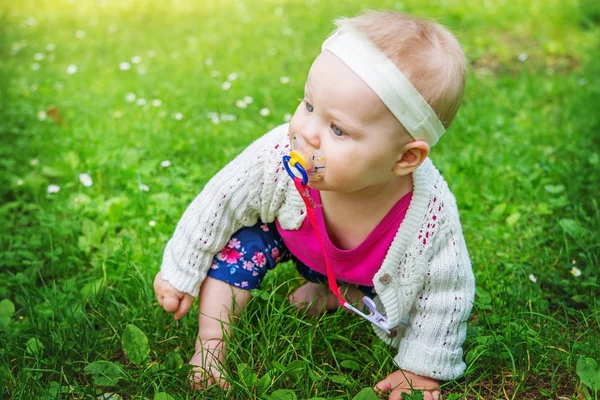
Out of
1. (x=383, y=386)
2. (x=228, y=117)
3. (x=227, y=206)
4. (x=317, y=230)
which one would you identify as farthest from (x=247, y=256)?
(x=228, y=117)

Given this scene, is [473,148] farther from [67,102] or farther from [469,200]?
[67,102]

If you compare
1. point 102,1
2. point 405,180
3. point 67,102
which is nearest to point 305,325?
point 405,180

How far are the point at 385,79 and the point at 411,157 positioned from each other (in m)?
0.24

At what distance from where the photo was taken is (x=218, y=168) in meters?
3.09

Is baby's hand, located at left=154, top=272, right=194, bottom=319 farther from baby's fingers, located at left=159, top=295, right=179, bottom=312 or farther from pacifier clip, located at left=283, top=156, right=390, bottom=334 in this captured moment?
pacifier clip, located at left=283, top=156, right=390, bottom=334

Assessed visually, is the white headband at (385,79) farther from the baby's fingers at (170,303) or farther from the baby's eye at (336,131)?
the baby's fingers at (170,303)

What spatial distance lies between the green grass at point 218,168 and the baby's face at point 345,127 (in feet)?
1.51

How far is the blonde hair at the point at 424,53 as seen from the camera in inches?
65.9

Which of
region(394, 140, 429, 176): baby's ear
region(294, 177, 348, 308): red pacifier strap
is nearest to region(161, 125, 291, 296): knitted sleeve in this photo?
region(294, 177, 348, 308): red pacifier strap

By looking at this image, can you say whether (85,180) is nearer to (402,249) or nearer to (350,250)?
(350,250)

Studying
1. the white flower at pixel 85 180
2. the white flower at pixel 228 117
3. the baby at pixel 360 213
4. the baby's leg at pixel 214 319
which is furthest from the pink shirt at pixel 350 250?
the white flower at pixel 228 117

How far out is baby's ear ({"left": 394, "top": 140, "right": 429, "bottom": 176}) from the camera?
1766 millimetres

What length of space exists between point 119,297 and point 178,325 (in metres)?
0.26

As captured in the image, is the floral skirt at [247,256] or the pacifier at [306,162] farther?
the floral skirt at [247,256]
